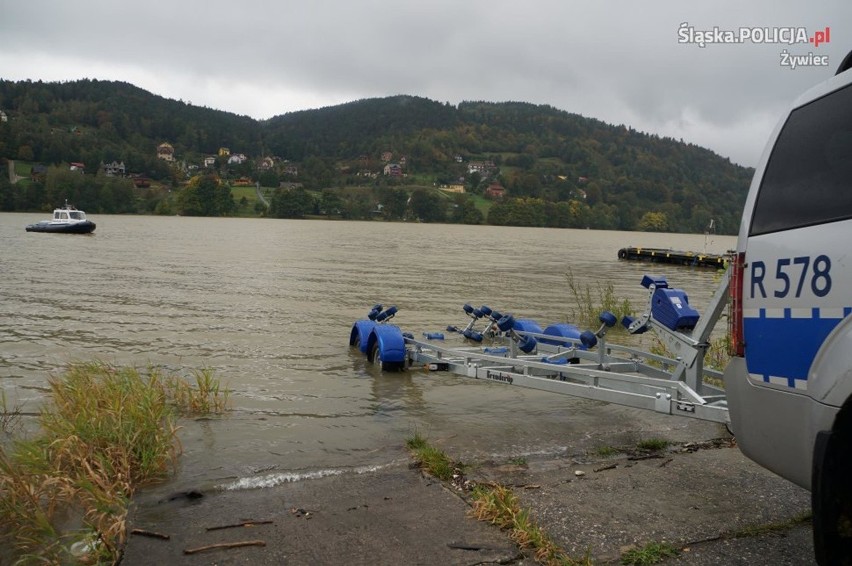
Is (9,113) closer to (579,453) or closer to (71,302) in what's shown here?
(71,302)

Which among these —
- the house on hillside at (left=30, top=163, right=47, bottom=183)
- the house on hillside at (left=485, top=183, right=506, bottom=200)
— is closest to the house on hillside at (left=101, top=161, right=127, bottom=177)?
the house on hillside at (left=30, top=163, right=47, bottom=183)

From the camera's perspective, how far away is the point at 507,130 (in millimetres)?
188000

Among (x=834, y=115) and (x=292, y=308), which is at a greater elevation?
(x=834, y=115)

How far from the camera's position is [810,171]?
3.08 m

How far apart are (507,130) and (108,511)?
191293 millimetres

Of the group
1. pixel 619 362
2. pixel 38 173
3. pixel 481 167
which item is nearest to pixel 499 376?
pixel 619 362

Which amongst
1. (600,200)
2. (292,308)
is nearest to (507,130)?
(600,200)

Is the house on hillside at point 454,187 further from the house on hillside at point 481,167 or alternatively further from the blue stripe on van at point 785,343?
the blue stripe on van at point 785,343

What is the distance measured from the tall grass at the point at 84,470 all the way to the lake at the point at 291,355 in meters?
0.47

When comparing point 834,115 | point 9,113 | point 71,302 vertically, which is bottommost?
point 71,302

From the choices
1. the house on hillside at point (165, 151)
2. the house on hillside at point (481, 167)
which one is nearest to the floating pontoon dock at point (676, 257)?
the house on hillside at point (481, 167)

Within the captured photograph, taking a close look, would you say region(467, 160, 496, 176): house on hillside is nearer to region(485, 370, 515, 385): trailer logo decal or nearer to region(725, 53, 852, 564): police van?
region(485, 370, 515, 385): trailer logo decal

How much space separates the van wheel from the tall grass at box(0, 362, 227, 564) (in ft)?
11.8

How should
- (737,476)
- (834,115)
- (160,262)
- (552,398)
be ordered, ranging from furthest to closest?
(160,262)
(552,398)
(737,476)
(834,115)
